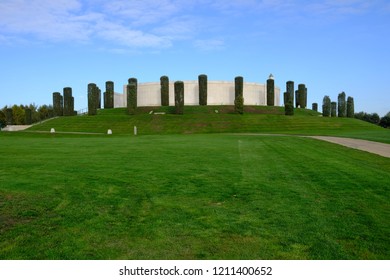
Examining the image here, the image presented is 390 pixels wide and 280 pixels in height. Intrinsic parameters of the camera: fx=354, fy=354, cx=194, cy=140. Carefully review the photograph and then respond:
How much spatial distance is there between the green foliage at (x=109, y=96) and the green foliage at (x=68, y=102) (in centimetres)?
1080

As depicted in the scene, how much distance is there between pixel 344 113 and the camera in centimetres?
7131

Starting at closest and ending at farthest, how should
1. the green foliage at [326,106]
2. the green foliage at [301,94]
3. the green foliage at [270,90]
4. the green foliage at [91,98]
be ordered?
the green foliage at [91,98] → the green foliage at [326,106] → the green foliage at [270,90] → the green foliage at [301,94]

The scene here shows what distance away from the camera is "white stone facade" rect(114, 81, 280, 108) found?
264ft

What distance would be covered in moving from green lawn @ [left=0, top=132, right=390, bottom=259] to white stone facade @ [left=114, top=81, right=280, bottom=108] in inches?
2708

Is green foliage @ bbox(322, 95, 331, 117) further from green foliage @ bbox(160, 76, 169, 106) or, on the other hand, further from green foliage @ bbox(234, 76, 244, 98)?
green foliage @ bbox(160, 76, 169, 106)

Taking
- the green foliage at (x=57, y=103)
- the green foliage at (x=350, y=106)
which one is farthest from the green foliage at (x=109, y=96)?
the green foliage at (x=350, y=106)

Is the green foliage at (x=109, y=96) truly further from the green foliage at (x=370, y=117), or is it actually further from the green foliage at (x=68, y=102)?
the green foliage at (x=370, y=117)

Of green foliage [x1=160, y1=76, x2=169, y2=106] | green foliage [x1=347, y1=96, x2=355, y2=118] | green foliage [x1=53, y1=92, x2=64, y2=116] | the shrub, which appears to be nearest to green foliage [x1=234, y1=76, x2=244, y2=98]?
green foliage [x1=160, y1=76, x2=169, y2=106]

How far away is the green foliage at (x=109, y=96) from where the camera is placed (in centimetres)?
8244

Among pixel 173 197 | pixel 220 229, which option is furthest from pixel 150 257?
pixel 173 197

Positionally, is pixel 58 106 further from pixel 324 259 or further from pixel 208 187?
pixel 324 259

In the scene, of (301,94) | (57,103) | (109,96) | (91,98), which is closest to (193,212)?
(91,98)
